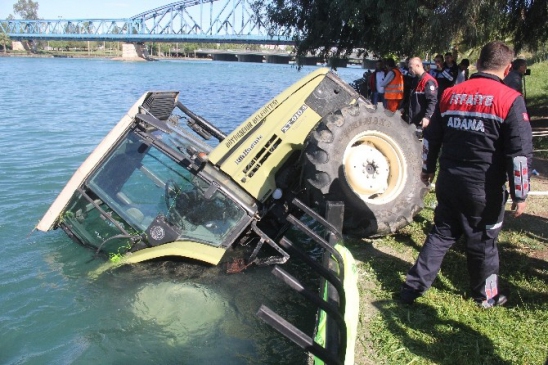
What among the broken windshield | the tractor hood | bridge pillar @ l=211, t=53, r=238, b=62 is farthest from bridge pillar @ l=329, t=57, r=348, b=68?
bridge pillar @ l=211, t=53, r=238, b=62

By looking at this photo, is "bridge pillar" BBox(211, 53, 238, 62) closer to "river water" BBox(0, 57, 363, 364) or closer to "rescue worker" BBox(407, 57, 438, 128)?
"rescue worker" BBox(407, 57, 438, 128)

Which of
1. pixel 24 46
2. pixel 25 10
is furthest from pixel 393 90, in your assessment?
pixel 25 10

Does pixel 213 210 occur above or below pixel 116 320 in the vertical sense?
above

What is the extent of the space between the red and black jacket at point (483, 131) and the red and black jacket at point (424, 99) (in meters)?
3.66

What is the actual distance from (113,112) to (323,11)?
10.2 meters

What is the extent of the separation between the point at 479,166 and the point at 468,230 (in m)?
0.49

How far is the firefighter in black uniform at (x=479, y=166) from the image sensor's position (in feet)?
11.2

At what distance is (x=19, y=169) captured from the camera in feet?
35.3

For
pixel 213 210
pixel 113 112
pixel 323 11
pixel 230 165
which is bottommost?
pixel 113 112

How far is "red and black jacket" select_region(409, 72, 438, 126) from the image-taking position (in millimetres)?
7382

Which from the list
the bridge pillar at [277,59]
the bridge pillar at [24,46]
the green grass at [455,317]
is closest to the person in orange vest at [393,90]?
the green grass at [455,317]

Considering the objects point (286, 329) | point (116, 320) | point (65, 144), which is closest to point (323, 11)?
point (65, 144)

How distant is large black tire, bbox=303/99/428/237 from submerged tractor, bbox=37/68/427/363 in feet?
0.03

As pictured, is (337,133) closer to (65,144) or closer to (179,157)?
(179,157)
